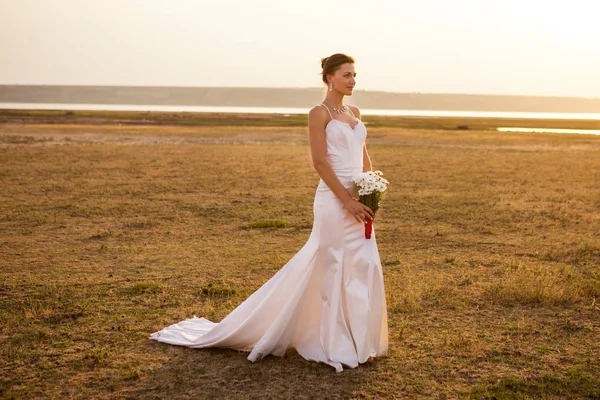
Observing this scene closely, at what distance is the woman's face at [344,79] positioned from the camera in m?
6.49

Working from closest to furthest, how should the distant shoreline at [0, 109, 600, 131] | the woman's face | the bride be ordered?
the woman's face < the bride < the distant shoreline at [0, 109, 600, 131]

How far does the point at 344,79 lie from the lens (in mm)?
6488

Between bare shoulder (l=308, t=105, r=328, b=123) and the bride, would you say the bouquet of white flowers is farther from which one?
bare shoulder (l=308, t=105, r=328, b=123)

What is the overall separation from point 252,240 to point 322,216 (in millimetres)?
6896

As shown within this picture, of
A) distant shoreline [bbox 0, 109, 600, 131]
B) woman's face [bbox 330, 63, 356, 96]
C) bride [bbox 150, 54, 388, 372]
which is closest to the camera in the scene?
woman's face [bbox 330, 63, 356, 96]

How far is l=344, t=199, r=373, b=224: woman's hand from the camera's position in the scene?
258 inches

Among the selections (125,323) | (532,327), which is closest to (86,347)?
(125,323)

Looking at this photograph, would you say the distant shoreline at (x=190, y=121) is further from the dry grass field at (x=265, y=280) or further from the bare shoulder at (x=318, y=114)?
the bare shoulder at (x=318, y=114)

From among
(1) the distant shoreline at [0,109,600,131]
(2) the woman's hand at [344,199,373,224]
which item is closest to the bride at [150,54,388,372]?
(2) the woman's hand at [344,199,373,224]

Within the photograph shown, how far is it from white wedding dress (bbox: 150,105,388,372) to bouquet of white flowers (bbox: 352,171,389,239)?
20 cm

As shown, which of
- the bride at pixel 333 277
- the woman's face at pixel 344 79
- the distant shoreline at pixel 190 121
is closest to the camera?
the woman's face at pixel 344 79

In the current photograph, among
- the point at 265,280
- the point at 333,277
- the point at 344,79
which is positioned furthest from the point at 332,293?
the point at 265,280

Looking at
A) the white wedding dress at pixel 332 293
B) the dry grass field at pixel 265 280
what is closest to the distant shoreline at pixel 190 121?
the dry grass field at pixel 265 280

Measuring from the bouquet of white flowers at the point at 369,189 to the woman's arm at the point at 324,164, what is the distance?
0.09 m
